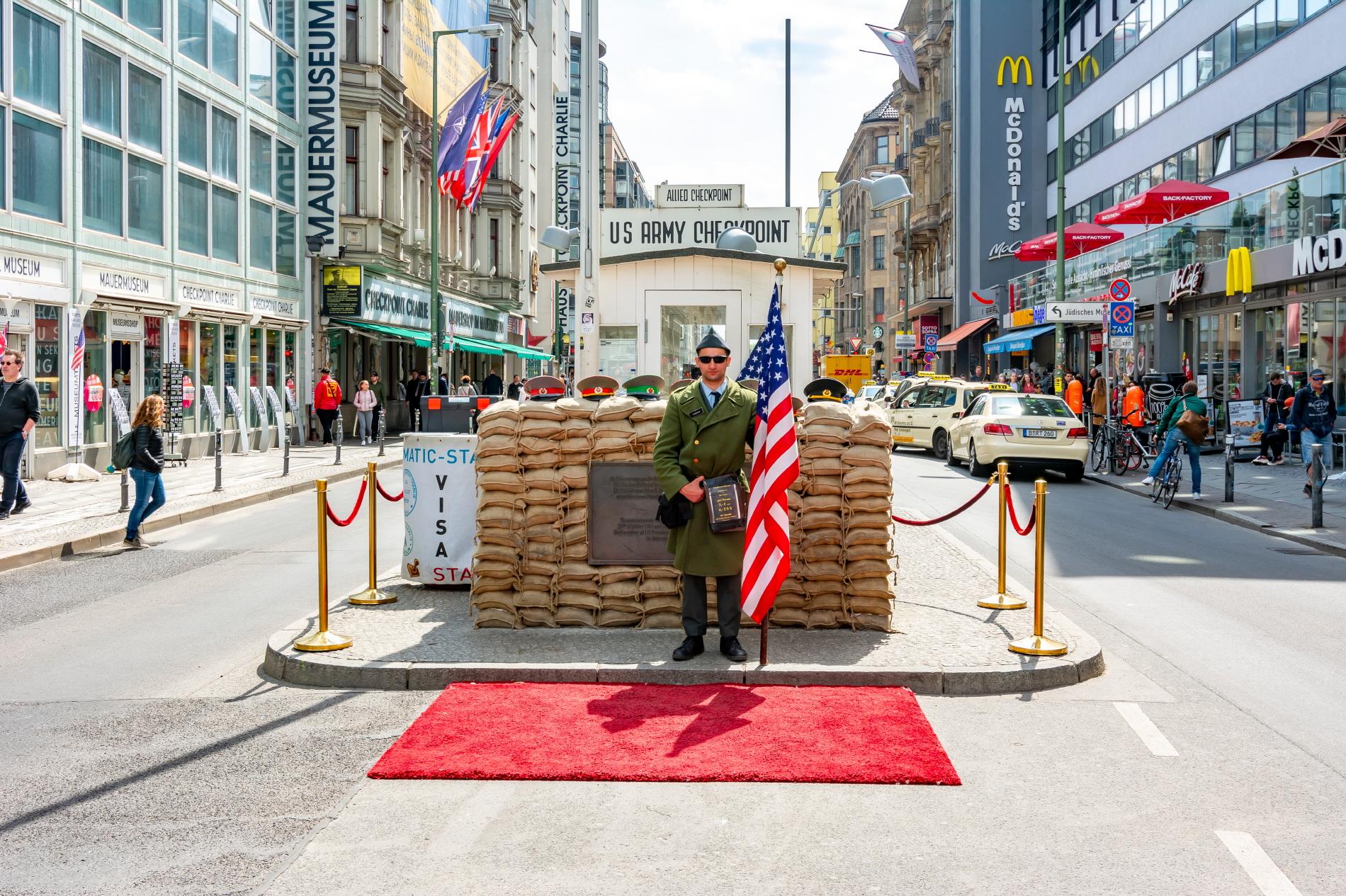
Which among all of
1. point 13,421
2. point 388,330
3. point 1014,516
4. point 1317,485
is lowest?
point 1317,485

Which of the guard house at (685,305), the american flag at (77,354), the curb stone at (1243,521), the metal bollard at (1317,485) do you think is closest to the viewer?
the curb stone at (1243,521)

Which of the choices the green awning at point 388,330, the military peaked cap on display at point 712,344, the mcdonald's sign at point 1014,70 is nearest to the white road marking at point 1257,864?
A: the military peaked cap on display at point 712,344

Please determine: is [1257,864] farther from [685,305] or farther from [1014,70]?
[1014,70]

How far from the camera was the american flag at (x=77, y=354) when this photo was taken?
2077cm

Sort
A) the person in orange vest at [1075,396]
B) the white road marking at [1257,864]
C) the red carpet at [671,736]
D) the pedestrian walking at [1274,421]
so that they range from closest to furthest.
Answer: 1. the white road marking at [1257,864]
2. the red carpet at [671,736]
3. the pedestrian walking at [1274,421]
4. the person in orange vest at [1075,396]

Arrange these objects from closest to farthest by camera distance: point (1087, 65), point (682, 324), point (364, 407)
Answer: point (682, 324)
point (364, 407)
point (1087, 65)

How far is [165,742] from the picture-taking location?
6.12 m

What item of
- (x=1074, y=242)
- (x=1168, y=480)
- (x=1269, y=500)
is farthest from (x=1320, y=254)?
(x=1074, y=242)

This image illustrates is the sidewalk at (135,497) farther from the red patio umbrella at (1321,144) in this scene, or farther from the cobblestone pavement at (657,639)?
the red patio umbrella at (1321,144)

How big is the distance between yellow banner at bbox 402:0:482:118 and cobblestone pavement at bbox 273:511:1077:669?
3044 centimetres

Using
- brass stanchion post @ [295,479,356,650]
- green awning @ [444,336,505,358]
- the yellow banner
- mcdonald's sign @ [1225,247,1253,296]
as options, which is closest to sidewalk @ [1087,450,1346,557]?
mcdonald's sign @ [1225,247,1253,296]

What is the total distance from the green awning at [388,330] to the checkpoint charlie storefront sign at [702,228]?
59.2 ft

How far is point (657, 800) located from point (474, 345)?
40.7 m

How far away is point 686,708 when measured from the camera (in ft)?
22.2
